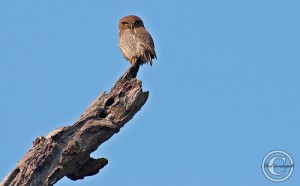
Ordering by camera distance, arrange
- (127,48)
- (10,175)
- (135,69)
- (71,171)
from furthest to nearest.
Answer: (127,48)
(135,69)
(71,171)
(10,175)

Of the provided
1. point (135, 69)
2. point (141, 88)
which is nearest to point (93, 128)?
point (141, 88)

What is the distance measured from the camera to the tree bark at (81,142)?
352 inches

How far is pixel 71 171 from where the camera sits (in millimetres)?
9516

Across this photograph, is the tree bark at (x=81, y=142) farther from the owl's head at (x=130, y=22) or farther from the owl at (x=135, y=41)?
the owl's head at (x=130, y=22)

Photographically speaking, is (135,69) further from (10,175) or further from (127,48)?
(10,175)

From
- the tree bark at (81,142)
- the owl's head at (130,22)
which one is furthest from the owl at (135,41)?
the tree bark at (81,142)

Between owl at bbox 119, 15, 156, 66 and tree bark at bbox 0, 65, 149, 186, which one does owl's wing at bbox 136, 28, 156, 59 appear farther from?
tree bark at bbox 0, 65, 149, 186

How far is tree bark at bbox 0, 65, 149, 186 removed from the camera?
352 inches

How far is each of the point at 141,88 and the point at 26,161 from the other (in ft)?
5.65

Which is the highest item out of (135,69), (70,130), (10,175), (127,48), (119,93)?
(127,48)

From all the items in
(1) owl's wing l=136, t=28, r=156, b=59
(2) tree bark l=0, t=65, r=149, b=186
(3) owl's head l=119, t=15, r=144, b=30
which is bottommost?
(2) tree bark l=0, t=65, r=149, b=186

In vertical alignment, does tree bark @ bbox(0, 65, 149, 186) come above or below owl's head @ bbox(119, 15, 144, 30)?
below

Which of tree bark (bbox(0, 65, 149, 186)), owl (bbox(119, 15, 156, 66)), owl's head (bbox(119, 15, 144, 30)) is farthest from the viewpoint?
owl's head (bbox(119, 15, 144, 30))

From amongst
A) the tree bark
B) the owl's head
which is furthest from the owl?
the tree bark
